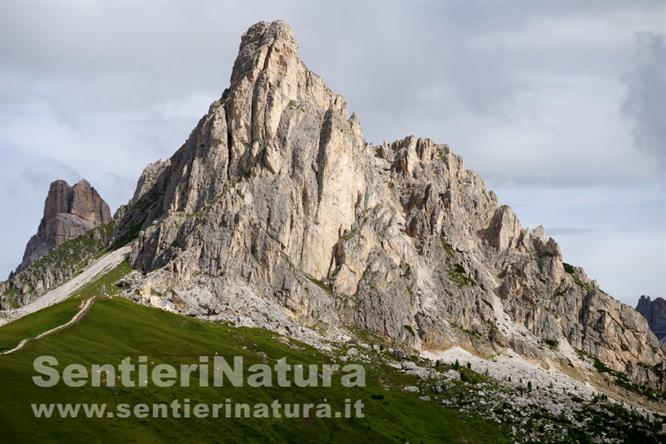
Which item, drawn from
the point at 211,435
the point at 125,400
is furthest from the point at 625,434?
the point at 125,400

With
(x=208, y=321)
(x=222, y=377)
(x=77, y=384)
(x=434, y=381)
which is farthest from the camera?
(x=208, y=321)

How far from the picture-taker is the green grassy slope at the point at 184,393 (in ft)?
328

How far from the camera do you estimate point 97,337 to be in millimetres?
145500

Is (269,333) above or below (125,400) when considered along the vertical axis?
above

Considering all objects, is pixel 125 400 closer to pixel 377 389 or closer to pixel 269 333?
pixel 377 389

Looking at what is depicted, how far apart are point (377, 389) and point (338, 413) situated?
25164mm

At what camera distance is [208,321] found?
195 metres

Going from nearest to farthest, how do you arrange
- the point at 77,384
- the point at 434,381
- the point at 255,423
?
1. the point at 77,384
2. the point at 255,423
3. the point at 434,381

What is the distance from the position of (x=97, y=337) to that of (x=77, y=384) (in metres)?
37.2

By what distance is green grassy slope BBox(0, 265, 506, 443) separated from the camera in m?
100

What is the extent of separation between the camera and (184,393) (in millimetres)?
124312

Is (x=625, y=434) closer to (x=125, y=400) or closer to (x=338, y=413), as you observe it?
(x=338, y=413)

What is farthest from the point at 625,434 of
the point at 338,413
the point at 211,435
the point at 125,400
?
the point at 125,400

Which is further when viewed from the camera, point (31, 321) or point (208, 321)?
point (208, 321)
